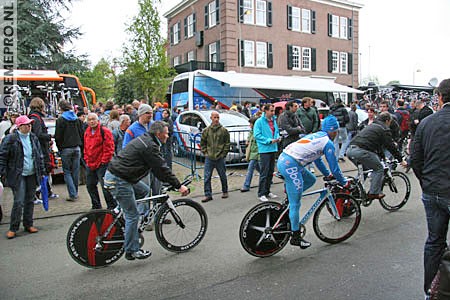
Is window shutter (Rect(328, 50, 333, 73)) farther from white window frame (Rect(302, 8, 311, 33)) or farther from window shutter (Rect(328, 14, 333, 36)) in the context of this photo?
white window frame (Rect(302, 8, 311, 33))

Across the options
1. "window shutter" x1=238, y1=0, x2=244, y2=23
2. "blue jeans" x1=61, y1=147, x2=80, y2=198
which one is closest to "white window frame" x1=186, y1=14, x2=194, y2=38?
"window shutter" x1=238, y1=0, x2=244, y2=23

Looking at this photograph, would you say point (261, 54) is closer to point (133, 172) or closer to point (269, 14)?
point (269, 14)

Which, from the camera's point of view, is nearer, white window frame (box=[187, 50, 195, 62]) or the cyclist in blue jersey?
the cyclist in blue jersey

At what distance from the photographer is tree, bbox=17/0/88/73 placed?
75.9ft

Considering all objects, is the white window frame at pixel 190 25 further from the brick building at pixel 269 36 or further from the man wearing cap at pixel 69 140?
the man wearing cap at pixel 69 140

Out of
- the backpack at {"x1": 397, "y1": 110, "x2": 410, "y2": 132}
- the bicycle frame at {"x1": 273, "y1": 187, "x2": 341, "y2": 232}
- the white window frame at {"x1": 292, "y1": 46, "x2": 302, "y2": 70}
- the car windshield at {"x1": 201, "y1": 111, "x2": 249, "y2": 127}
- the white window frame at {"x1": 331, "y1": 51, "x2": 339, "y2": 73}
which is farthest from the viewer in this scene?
the white window frame at {"x1": 331, "y1": 51, "x2": 339, "y2": 73}

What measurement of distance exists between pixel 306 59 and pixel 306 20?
3278 millimetres

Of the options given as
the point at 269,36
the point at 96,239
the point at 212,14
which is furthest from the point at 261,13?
the point at 96,239

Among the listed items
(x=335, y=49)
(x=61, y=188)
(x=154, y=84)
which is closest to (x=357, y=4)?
(x=335, y=49)

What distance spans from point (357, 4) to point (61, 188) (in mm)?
33866

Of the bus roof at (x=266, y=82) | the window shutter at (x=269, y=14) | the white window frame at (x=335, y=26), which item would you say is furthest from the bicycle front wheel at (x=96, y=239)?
the white window frame at (x=335, y=26)

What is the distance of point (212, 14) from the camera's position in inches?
1179

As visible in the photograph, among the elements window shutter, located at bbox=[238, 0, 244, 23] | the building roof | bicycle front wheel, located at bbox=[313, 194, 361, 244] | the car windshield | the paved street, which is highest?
window shutter, located at bbox=[238, 0, 244, 23]

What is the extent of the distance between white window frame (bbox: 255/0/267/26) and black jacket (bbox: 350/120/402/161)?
24.8 m
